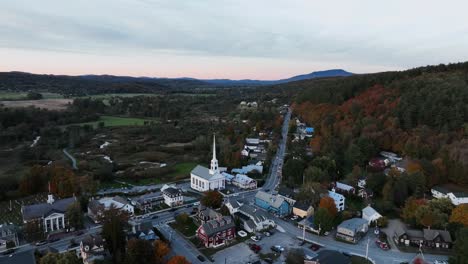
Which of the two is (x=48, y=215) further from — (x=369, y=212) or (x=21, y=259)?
(x=369, y=212)

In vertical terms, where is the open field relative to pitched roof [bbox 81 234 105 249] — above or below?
above

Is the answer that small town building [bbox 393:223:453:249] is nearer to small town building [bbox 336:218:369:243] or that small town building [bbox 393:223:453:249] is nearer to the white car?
small town building [bbox 336:218:369:243]

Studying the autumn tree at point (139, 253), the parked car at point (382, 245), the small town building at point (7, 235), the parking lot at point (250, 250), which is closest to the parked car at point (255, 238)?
the parking lot at point (250, 250)

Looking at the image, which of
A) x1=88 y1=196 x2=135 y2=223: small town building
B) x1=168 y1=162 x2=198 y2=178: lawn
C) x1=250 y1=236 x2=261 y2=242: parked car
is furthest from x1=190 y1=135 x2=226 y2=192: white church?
x1=250 y1=236 x2=261 y2=242: parked car

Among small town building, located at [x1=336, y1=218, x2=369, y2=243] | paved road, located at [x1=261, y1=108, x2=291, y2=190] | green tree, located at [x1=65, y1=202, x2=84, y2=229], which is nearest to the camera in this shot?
small town building, located at [x1=336, y1=218, x2=369, y2=243]

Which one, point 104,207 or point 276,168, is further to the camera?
point 276,168

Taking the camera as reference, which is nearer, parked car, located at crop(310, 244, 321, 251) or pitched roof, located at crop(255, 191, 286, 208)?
parked car, located at crop(310, 244, 321, 251)

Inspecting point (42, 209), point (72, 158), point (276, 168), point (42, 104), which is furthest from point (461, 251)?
point (42, 104)

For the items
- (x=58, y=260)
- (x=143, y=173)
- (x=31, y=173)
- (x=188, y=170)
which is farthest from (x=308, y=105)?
(x=58, y=260)

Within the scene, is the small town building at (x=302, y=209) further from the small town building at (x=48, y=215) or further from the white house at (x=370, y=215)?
the small town building at (x=48, y=215)
